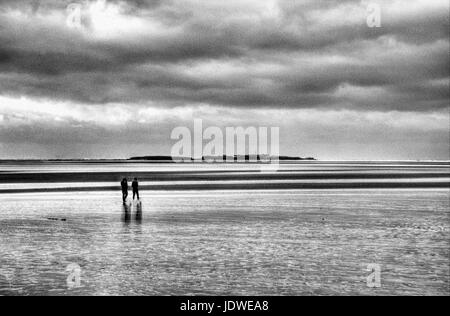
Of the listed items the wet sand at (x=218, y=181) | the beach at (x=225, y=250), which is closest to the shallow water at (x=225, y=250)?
the beach at (x=225, y=250)

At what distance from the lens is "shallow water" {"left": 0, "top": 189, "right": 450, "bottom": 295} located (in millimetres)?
13539

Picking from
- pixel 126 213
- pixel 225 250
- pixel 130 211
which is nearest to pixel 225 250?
pixel 225 250

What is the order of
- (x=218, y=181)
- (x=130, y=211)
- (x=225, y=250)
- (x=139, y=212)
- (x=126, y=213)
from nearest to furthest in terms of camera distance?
(x=225, y=250)
(x=126, y=213)
(x=139, y=212)
(x=130, y=211)
(x=218, y=181)

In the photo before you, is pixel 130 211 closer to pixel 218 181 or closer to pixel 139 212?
pixel 139 212

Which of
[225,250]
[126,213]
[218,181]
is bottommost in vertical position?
[225,250]

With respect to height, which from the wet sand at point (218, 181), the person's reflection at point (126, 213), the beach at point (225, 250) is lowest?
the beach at point (225, 250)

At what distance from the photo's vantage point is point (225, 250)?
59.9 feet

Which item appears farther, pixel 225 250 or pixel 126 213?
pixel 126 213

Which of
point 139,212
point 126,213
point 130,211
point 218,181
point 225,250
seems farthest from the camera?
point 218,181

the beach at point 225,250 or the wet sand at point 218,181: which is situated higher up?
the wet sand at point 218,181

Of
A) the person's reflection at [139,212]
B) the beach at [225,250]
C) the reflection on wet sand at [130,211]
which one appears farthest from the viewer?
the reflection on wet sand at [130,211]

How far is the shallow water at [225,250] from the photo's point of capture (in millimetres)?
13539

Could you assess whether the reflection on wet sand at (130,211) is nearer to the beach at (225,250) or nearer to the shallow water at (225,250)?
the beach at (225,250)
